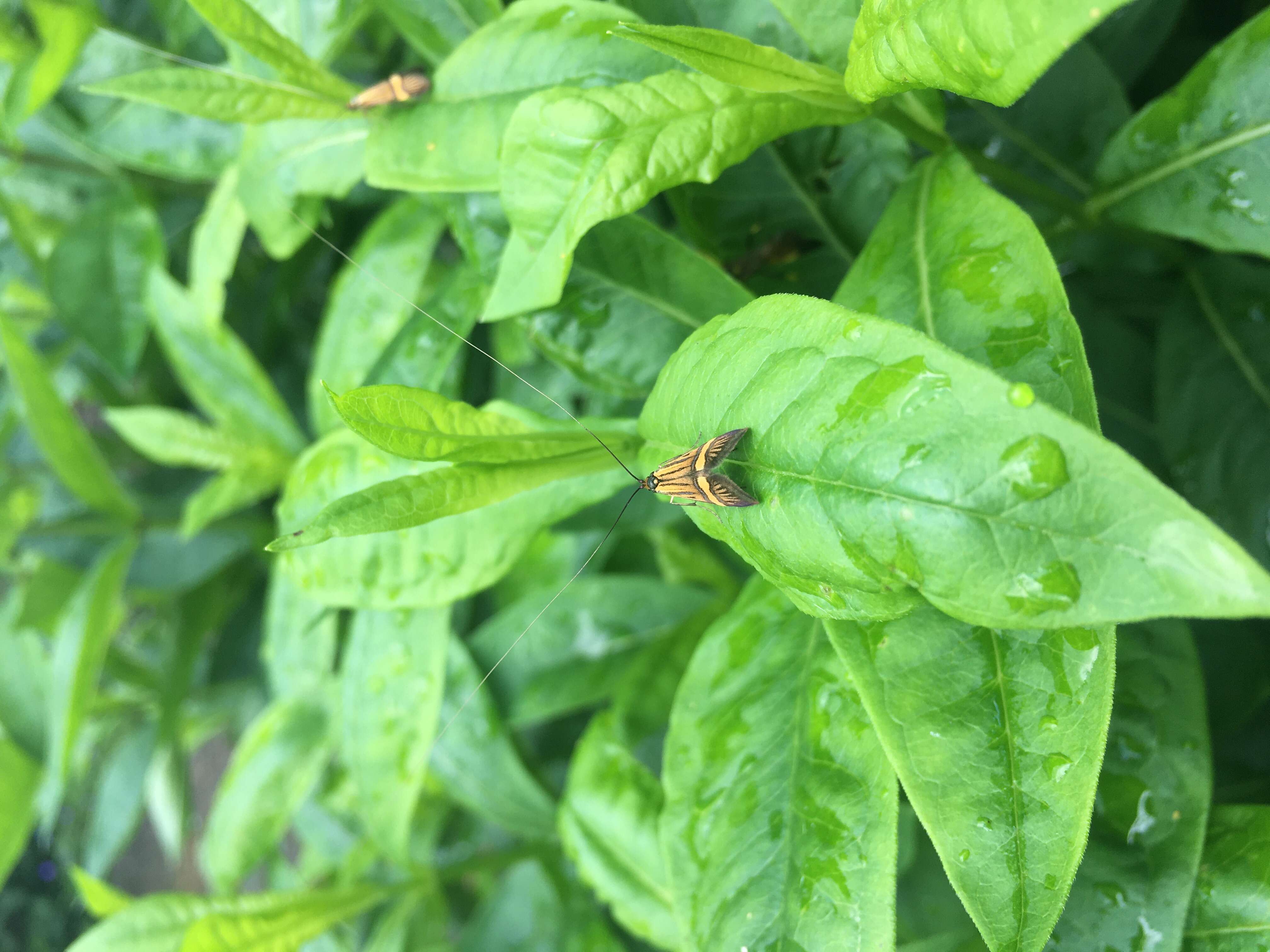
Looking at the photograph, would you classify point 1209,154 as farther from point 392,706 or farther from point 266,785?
point 266,785

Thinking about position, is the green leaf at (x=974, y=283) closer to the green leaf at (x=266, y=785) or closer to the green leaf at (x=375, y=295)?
the green leaf at (x=375, y=295)

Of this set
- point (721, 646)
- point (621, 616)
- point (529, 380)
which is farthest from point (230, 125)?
point (721, 646)

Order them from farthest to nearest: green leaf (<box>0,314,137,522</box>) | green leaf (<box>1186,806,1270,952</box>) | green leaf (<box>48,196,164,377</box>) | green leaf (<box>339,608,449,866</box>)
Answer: green leaf (<box>48,196,164,377</box>), green leaf (<box>0,314,137,522</box>), green leaf (<box>339,608,449,866</box>), green leaf (<box>1186,806,1270,952</box>)

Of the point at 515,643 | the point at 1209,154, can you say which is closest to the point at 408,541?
the point at 515,643

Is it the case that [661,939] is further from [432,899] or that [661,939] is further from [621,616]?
[432,899]

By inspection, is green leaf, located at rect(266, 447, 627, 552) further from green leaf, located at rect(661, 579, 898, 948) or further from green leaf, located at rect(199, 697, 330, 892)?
green leaf, located at rect(199, 697, 330, 892)

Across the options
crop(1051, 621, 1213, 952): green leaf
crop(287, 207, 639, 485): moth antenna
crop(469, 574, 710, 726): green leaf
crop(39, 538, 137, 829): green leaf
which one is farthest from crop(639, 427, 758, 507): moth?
crop(39, 538, 137, 829): green leaf

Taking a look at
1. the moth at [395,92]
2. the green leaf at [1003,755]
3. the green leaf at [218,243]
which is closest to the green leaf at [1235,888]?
the green leaf at [1003,755]
